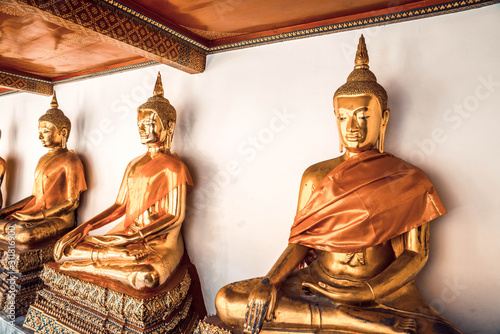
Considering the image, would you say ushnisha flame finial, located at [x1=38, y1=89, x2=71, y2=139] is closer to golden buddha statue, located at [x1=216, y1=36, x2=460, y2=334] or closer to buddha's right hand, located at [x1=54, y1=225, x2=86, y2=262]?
buddha's right hand, located at [x1=54, y1=225, x2=86, y2=262]

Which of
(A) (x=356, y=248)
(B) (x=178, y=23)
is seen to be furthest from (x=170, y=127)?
(A) (x=356, y=248)

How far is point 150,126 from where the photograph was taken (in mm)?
2996

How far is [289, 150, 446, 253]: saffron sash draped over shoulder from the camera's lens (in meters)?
1.95

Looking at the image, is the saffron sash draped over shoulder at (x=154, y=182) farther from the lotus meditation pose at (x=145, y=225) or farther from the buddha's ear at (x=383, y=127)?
the buddha's ear at (x=383, y=127)

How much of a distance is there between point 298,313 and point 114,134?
10.0ft

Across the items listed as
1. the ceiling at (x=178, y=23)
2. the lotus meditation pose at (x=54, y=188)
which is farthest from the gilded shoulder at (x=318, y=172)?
the lotus meditation pose at (x=54, y=188)

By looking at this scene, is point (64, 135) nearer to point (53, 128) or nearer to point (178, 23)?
point (53, 128)

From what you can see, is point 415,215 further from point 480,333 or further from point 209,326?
point 209,326

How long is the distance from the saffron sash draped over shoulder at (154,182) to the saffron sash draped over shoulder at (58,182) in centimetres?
127

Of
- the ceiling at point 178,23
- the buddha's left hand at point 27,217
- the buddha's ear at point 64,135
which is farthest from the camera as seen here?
the buddha's ear at point 64,135

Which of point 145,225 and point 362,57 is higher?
point 362,57

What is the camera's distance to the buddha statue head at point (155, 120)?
3.00 m

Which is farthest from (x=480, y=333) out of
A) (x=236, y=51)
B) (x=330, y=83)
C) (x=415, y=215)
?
(x=236, y=51)

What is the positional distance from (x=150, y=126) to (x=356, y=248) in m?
1.97
